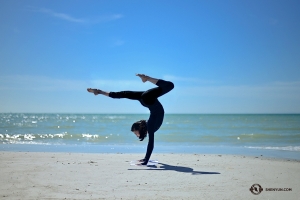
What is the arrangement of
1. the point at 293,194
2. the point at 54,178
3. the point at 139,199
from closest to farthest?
the point at 139,199 < the point at 293,194 < the point at 54,178

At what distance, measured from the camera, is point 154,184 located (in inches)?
198

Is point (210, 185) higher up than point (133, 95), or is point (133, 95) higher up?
point (133, 95)

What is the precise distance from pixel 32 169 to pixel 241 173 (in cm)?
429

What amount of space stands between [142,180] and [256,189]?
190 centimetres

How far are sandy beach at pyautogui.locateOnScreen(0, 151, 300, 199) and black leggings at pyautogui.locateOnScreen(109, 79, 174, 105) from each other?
5.09ft

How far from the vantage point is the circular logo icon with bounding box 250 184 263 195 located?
459 cm

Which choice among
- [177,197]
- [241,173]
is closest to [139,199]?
[177,197]

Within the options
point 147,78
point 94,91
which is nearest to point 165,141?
point 94,91

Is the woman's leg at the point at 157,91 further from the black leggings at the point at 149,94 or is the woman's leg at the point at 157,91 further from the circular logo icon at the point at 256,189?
the circular logo icon at the point at 256,189

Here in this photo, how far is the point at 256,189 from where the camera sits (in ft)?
15.6

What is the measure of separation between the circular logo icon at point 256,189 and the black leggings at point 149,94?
2.62 m

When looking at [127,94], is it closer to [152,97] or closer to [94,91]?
[152,97]

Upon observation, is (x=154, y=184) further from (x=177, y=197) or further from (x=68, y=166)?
(x=68, y=166)

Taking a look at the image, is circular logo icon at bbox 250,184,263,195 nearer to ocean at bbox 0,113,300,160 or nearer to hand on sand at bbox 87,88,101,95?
hand on sand at bbox 87,88,101,95
